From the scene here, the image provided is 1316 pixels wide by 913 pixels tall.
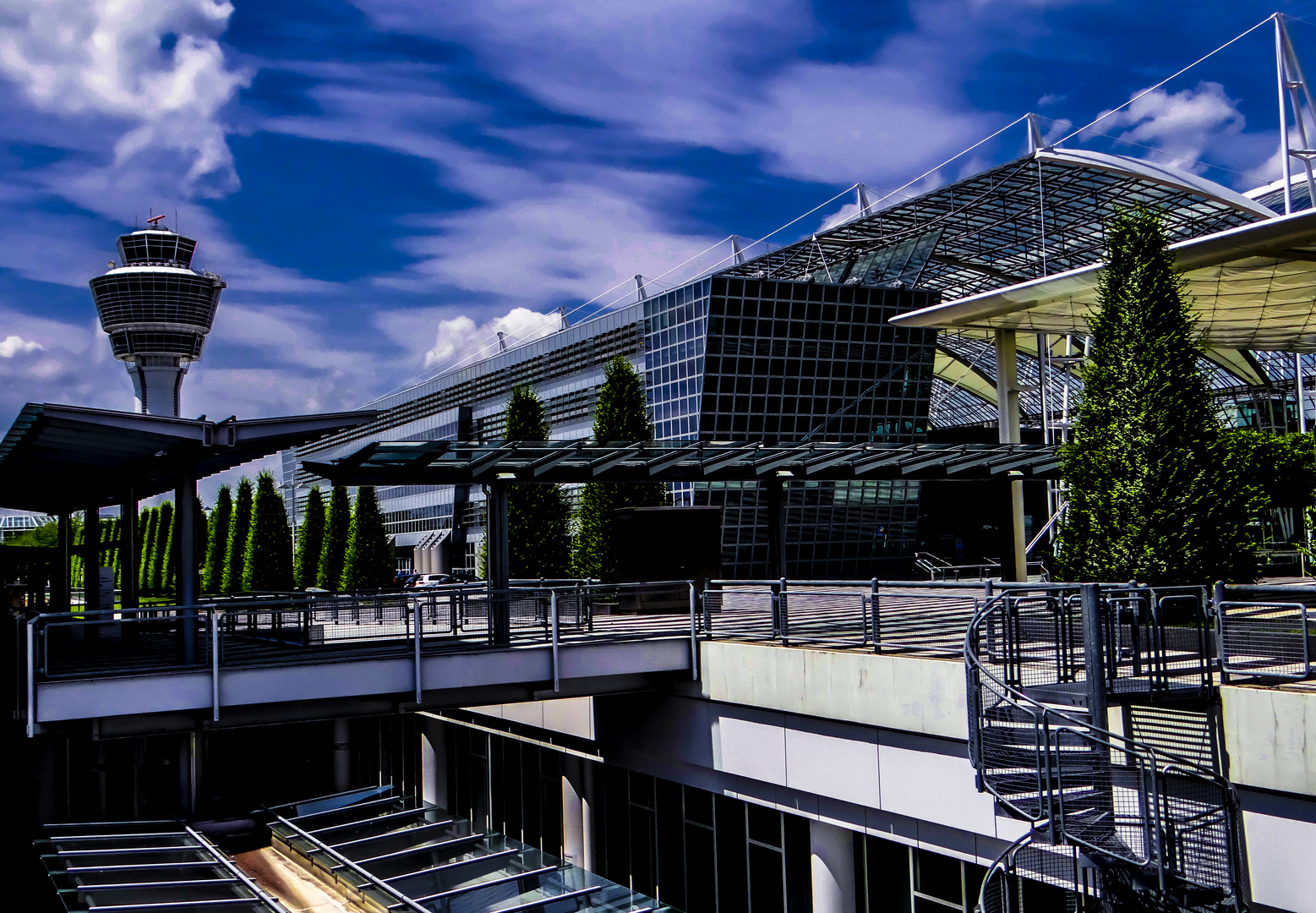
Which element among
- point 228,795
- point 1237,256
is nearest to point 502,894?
point 228,795

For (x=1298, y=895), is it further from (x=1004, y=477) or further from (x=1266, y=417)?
(x=1266, y=417)

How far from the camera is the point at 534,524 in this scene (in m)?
39.5

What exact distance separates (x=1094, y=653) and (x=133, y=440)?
13658mm

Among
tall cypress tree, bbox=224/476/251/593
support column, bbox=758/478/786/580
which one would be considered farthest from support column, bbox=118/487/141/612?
tall cypress tree, bbox=224/476/251/593

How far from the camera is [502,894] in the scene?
20.7m

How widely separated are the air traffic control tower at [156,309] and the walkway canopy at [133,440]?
321 feet

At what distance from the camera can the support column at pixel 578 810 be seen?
22.2 meters

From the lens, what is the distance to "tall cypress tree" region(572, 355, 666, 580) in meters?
36.1

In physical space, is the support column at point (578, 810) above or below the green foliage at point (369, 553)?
below

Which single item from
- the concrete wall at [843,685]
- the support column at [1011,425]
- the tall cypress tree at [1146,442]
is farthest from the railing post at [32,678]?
the support column at [1011,425]

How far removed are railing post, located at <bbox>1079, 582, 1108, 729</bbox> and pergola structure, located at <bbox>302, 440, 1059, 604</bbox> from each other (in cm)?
1018

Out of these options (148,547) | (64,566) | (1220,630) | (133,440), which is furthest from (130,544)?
(148,547)

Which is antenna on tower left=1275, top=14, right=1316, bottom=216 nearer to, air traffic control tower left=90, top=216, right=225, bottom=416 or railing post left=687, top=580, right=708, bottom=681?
railing post left=687, top=580, right=708, bottom=681

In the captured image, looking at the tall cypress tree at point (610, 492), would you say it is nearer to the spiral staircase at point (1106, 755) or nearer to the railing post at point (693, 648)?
the railing post at point (693, 648)
